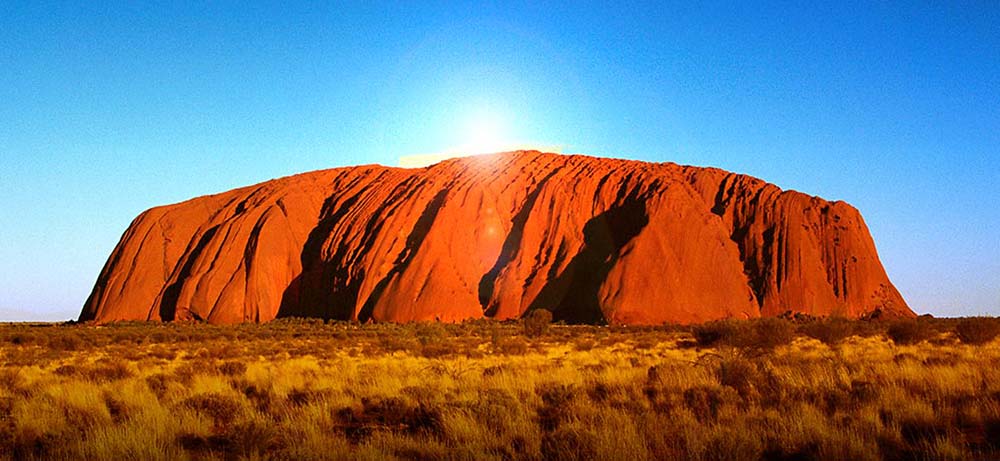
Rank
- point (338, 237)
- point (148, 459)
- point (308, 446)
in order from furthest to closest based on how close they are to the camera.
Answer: point (338, 237) < point (308, 446) < point (148, 459)

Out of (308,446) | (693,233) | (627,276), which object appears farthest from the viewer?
(693,233)

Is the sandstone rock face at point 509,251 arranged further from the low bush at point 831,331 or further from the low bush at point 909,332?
the low bush at point 909,332

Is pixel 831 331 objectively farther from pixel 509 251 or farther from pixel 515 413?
pixel 509 251

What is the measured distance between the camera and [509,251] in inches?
2485

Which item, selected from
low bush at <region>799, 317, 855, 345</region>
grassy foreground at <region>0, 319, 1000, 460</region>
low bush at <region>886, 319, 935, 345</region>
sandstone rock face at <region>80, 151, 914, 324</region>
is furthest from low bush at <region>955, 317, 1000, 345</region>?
sandstone rock face at <region>80, 151, 914, 324</region>

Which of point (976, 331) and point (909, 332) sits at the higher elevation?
point (976, 331)

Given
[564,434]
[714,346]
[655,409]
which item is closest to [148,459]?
[564,434]

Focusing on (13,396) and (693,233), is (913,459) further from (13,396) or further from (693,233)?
(693,233)

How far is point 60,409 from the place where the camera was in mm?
10484

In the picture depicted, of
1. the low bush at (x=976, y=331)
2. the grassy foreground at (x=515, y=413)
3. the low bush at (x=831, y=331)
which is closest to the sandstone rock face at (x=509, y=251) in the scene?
the low bush at (x=831, y=331)

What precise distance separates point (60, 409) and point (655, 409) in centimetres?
872

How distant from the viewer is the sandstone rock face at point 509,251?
58.0m

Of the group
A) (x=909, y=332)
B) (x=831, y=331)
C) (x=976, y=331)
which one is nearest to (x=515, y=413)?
(x=831, y=331)

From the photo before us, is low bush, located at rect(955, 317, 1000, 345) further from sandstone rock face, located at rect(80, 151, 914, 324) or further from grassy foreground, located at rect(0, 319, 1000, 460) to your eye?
sandstone rock face, located at rect(80, 151, 914, 324)
